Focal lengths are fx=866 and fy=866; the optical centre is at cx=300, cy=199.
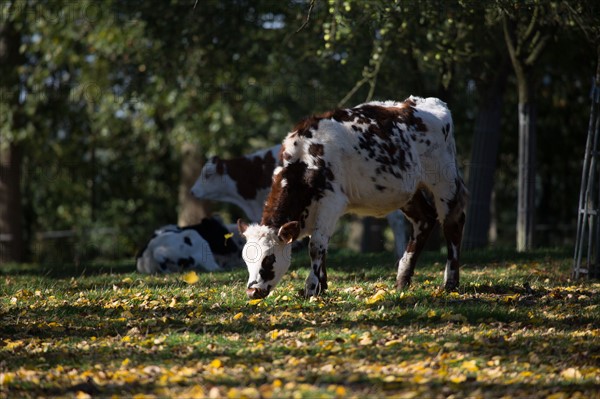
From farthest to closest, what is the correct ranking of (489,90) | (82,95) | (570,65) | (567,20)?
(82,95) → (570,65) → (489,90) → (567,20)

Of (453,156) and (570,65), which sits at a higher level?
(570,65)

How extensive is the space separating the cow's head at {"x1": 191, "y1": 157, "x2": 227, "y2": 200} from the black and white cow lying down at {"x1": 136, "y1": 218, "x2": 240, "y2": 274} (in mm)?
2175

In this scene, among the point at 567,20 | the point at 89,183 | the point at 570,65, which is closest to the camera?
the point at 567,20

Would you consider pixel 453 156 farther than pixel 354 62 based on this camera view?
No

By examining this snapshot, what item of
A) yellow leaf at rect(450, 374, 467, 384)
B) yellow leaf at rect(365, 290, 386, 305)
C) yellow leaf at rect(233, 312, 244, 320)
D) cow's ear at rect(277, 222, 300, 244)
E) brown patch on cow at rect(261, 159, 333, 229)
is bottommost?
yellow leaf at rect(450, 374, 467, 384)

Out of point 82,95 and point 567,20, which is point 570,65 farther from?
point 82,95

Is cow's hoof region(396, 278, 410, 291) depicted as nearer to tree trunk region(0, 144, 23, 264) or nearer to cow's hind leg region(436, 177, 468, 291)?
cow's hind leg region(436, 177, 468, 291)

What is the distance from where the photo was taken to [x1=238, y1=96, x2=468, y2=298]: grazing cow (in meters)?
9.66

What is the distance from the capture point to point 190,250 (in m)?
14.7

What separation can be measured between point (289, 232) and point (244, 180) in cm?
779

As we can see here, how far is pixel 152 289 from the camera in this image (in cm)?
1079

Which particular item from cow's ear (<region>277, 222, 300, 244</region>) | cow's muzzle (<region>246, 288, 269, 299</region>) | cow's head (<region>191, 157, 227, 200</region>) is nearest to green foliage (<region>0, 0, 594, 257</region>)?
cow's head (<region>191, 157, 227, 200</region>)

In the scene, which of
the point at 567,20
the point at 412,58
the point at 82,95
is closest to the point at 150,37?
the point at 82,95

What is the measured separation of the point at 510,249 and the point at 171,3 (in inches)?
364
